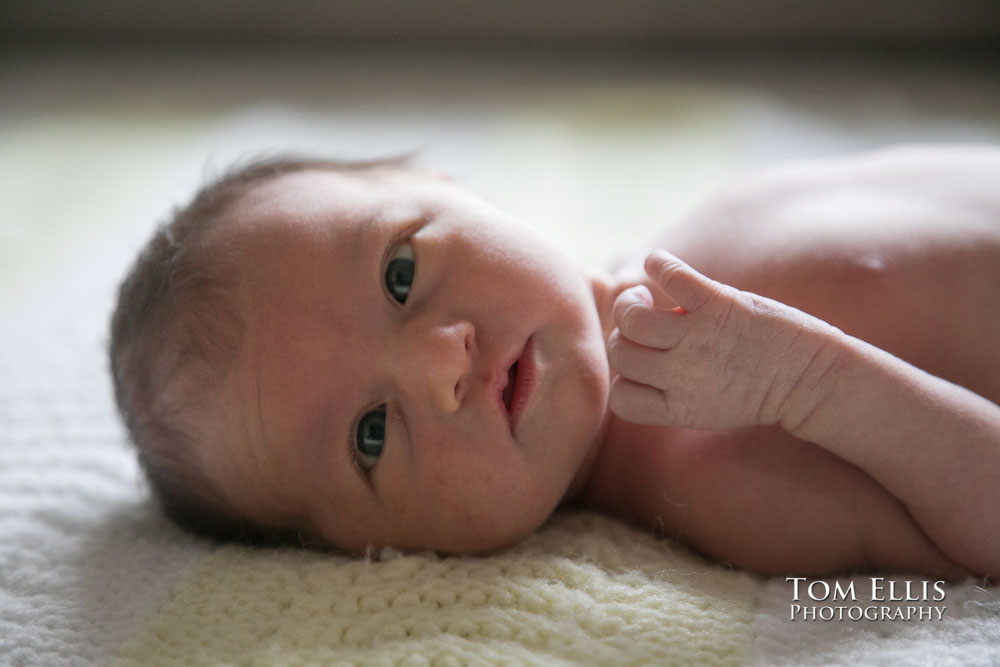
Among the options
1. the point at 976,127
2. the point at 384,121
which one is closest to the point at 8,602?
the point at 384,121

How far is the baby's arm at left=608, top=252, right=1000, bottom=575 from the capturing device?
2.80 ft

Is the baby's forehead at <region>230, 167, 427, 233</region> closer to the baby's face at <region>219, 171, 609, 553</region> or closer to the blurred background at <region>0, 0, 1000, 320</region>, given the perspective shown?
the baby's face at <region>219, 171, 609, 553</region>

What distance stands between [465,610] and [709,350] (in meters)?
Result: 0.33

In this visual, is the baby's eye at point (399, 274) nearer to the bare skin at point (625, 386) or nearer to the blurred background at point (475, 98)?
the bare skin at point (625, 386)

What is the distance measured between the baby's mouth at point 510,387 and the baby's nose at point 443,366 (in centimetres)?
6

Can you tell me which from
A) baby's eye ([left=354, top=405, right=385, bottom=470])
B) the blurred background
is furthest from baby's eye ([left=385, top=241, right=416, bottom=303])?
the blurred background

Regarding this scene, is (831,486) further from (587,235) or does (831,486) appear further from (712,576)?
(587,235)

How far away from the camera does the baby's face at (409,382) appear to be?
92cm

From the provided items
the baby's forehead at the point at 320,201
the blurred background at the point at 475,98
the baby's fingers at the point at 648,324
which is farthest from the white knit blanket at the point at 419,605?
the blurred background at the point at 475,98

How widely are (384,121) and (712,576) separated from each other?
1.47 metres

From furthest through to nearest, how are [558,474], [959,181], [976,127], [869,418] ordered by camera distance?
[976,127]
[959,181]
[558,474]
[869,418]

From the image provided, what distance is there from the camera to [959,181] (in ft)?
3.64

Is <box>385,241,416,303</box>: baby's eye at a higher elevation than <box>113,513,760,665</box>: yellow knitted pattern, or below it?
higher

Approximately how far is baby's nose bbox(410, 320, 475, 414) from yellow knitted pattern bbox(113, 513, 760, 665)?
0.52ft
